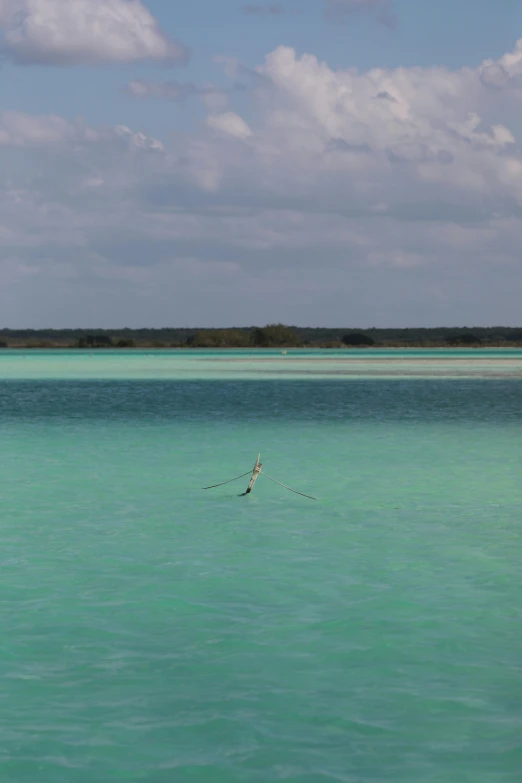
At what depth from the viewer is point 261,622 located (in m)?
10.4

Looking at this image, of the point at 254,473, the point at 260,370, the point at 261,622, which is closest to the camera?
the point at 261,622

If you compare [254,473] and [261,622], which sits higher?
[254,473]

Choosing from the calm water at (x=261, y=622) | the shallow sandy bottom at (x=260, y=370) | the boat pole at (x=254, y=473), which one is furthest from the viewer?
the shallow sandy bottom at (x=260, y=370)

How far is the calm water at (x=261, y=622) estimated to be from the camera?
24.2ft

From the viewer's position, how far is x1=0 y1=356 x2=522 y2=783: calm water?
738 cm

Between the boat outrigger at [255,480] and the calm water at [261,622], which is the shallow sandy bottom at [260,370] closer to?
the boat outrigger at [255,480]

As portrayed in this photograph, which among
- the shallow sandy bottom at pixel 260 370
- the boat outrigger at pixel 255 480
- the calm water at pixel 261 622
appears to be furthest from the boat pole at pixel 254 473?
the shallow sandy bottom at pixel 260 370

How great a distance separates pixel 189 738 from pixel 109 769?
0.67 m

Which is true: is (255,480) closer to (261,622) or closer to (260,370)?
(261,622)

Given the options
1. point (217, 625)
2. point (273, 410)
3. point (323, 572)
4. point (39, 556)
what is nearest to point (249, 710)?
point (217, 625)

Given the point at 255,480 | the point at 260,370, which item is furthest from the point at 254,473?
the point at 260,370

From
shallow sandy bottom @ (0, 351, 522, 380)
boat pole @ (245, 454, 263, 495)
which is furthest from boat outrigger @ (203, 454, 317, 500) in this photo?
shallow sandy bottom @ (0, 351, 522, 380)

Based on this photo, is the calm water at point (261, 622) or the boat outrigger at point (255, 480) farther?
the boat outrigger at point (255, 480)

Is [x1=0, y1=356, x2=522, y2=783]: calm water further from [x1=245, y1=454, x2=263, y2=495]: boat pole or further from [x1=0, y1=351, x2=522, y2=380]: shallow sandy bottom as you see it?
[x1=0, y1=351, x2=522, y2=380]: shallow sandy bottom
